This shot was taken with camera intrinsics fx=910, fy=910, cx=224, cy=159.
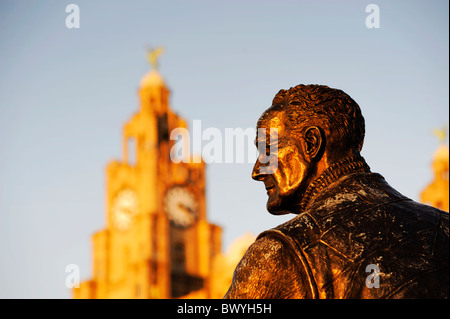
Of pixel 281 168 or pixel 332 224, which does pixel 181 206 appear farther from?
pixel 332 224

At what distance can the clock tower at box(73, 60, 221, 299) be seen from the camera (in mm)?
78438

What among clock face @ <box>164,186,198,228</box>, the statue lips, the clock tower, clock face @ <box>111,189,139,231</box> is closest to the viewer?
the statue lips

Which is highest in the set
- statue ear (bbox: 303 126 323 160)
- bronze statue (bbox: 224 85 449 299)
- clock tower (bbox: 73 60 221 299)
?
clock tower (bbox: 73 60 221 299)

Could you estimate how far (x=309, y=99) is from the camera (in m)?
4.78

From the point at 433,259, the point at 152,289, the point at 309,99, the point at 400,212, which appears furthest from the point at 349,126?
the point at 152,289

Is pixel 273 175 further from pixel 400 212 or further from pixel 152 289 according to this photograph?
pixel 152 289

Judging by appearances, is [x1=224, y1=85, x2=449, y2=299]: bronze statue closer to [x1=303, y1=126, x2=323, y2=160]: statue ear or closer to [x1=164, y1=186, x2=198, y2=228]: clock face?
[x1=303, y1=126, x2=323, y2=160]: statue ear

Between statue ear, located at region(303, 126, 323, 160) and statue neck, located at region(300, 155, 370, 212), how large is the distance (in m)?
0.11

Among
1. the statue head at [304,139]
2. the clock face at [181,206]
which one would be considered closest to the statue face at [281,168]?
the statue head at [304,139]

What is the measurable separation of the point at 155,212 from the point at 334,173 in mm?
75107

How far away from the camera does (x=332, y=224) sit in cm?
430

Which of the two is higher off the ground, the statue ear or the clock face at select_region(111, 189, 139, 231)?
the clock face at select_region(111, 189, 139, 231)

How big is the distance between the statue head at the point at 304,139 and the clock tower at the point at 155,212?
73.0 m

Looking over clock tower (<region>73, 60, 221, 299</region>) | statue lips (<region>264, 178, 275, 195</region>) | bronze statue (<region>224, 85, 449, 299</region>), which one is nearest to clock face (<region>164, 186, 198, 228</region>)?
clock tower (<region>73, 60, 221, 299</region>)
